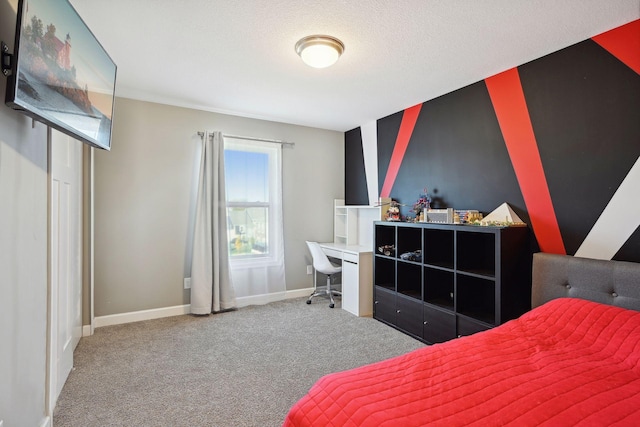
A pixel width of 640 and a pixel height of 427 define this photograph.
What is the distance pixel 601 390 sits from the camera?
1.23 metres

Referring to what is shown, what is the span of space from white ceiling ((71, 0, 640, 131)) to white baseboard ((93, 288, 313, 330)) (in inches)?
94.9

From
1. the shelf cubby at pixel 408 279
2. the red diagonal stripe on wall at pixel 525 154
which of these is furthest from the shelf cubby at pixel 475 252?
the shelf cubby at pixel 408 279

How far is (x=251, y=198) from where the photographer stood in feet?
13.6

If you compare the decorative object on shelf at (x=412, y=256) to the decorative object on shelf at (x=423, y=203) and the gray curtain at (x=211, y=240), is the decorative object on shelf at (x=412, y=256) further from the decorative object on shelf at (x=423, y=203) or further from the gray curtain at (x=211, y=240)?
the gray curtain at (x=211, y=240)

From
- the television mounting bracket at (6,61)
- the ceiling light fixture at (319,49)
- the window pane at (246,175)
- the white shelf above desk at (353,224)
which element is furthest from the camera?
the white shelf above desk at (353,224)

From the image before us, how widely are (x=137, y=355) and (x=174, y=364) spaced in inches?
16.1

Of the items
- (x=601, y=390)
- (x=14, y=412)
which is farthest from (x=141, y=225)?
(x=601, y=390)

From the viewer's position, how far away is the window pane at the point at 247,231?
13.1 feet

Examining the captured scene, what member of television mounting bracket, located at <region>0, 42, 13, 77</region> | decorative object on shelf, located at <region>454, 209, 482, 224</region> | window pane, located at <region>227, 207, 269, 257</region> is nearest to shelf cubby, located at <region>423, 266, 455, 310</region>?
decorative object on shelf, located at <region>454, 209, 482, 224</region>

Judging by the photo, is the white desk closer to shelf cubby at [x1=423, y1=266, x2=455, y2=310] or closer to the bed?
shelf cubby at [x1=423, y1=266, x2=455, y2=310]

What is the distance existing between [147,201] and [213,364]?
6.70 ft

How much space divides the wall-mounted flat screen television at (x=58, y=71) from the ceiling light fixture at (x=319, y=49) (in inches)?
50.3

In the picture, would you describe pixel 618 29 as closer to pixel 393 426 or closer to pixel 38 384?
pixel 393 426

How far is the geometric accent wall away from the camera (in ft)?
6.81
